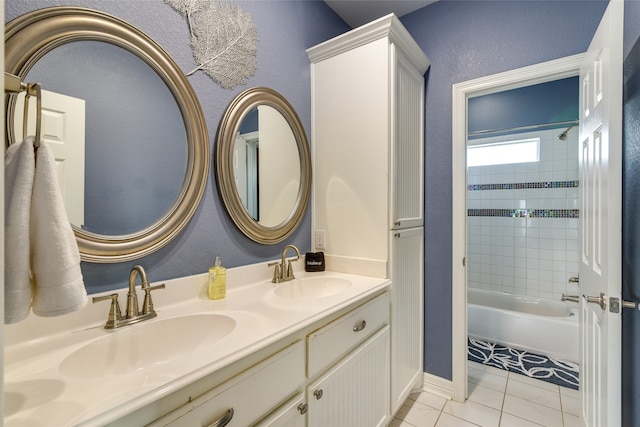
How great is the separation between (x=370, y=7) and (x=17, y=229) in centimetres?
237

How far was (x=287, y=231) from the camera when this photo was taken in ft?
5.73

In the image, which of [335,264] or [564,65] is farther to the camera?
[335,264]

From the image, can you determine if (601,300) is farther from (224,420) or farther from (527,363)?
(527,363)

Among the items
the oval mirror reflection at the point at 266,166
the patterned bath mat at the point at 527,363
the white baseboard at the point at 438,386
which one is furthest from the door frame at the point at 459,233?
the oval mirror reflection at the point at 266,166

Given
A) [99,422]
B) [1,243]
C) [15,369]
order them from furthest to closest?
[15,369] → [99,422] → [1,243]

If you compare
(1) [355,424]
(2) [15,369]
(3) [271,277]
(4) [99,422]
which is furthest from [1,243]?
(1) [355,424]

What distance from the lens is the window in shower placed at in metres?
3.25

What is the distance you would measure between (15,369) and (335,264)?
1.40 m

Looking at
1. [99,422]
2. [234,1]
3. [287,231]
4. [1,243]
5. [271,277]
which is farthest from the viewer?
[287,231]

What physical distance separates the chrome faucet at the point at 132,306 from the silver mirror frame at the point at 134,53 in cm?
11

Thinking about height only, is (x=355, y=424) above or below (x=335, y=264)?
below

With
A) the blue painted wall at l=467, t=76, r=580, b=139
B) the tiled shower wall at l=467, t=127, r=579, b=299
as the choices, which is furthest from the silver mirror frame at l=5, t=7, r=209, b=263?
the tiled shower wall at l=467, t=127, r=579, b=299

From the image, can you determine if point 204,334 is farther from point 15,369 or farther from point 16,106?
point 16,106

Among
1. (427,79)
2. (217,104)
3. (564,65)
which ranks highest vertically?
(427,79)
